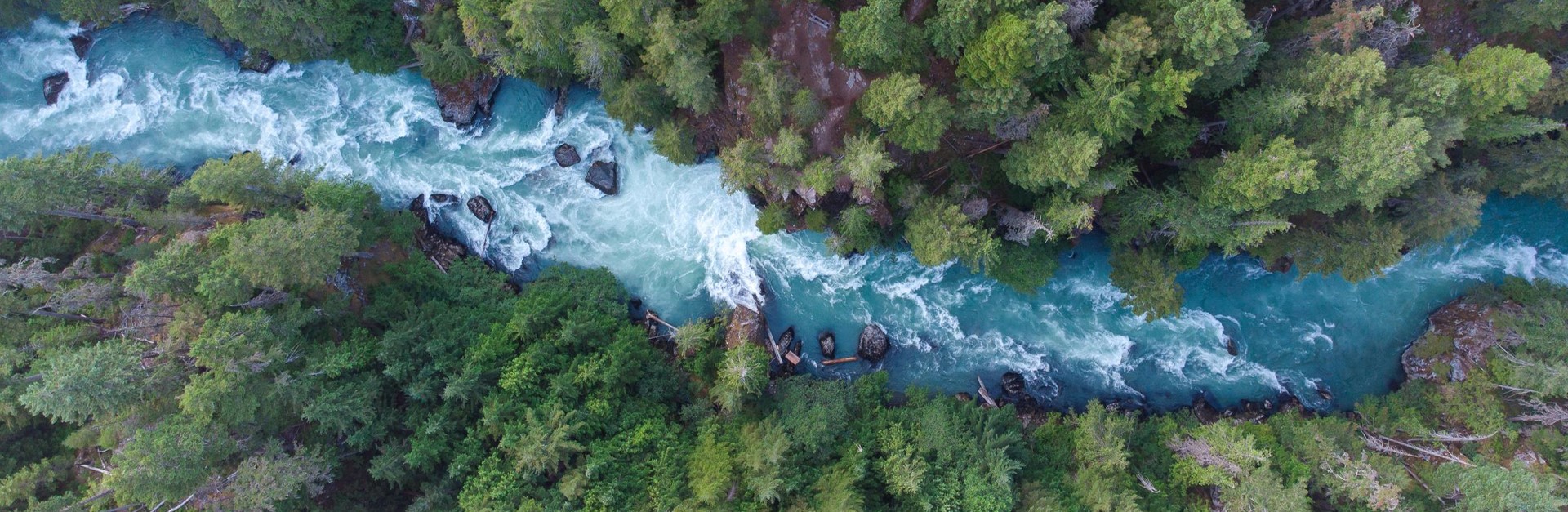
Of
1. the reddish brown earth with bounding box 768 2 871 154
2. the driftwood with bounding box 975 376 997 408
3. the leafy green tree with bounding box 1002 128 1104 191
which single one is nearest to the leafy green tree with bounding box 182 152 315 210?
the reddish brown earth with bounding box 768 2 871 154

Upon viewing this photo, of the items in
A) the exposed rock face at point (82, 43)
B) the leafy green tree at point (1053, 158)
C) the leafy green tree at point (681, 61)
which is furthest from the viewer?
the exposed rock face at point (82, 43)

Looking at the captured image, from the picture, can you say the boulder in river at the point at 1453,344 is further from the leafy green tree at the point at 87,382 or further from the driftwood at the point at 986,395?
the leafy green tree at the point at 87,382

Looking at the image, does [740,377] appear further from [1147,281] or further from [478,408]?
[1147,281]

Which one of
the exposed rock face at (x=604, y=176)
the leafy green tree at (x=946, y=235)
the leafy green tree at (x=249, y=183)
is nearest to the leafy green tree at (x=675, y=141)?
the exposed rock face at (x=604, y=176)

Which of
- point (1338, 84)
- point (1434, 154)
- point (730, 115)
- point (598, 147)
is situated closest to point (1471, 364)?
point (1434, 154)

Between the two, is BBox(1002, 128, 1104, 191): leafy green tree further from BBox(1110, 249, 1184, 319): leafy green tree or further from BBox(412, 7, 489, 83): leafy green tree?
BBox(412, 7, 489, 83): leafy green tree
